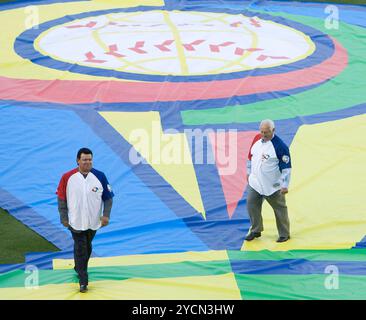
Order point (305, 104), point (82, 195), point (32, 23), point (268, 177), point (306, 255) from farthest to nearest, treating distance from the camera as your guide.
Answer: point (32, 23)
point (305, 104)
point (268, 177)
point (306, 255)
point (82, 195)

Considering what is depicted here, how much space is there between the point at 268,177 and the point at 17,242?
2804 millimetres

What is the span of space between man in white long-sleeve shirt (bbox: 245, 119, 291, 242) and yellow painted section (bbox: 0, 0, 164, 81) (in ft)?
17.0

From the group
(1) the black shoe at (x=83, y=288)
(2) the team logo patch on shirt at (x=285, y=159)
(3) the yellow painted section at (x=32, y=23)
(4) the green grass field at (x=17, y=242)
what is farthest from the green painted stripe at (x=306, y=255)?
(3) the yellow painted section at (x=32, y=23)

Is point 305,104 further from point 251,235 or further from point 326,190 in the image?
point 251,235

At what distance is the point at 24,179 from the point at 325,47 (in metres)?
7.02

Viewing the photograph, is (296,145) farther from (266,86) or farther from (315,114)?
(266,86)

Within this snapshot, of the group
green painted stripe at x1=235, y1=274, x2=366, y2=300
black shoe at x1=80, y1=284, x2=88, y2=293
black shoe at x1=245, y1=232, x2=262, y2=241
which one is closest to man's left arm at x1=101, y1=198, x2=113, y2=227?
black shoe at x1=80, y1=284, x2=88, y2=293

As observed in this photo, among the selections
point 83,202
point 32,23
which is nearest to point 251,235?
point 83,202

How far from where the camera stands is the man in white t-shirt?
24.2 feet

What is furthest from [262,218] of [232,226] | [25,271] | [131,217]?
[25,271]

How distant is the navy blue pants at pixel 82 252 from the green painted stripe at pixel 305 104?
4249 mm

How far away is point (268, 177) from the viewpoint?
8.48 m

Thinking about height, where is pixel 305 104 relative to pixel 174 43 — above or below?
below

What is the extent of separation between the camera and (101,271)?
26.1ft
